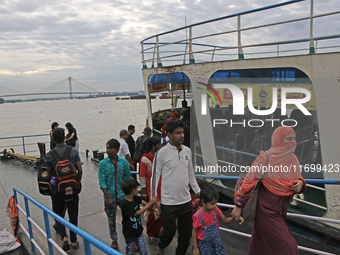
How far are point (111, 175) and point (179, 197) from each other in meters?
1.11

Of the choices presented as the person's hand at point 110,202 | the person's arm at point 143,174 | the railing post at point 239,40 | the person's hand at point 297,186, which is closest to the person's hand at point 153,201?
the person's arm at point 143,174

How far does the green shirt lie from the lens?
12.0ft

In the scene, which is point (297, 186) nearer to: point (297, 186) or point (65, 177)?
point (297, 186)

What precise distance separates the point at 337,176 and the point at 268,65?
7.44ft

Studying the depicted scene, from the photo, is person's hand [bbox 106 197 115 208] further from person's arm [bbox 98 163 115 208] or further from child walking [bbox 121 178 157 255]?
child walking [bbox 121 178 157 255]

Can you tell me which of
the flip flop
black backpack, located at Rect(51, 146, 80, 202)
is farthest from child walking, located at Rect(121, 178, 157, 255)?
the flip flop

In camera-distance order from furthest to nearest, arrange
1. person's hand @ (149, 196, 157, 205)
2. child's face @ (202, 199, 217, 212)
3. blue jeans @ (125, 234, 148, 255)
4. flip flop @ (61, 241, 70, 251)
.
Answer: flip flop @ (61, 241, 70, 251), blue jeans @ (125, 234, 148, 255), person's hand @ (149, 196, 157, 205), child's face @ (202, 199, 217, 212)

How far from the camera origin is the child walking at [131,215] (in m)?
3.02

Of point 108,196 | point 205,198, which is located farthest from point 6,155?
point 205,198

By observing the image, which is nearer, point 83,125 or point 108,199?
point 108,199

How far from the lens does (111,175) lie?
3.70 metres

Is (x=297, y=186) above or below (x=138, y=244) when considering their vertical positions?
above

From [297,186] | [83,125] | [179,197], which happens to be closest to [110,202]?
[179,197]

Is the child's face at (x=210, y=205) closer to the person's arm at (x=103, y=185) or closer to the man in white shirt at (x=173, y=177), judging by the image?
the man in white shirt at (x=173, y=177)
